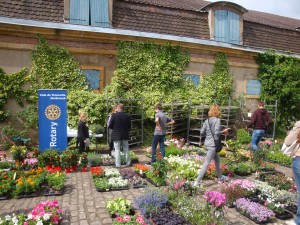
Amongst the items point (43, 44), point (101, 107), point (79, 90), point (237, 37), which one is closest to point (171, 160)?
point (101, 107)

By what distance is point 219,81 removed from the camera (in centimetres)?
1498

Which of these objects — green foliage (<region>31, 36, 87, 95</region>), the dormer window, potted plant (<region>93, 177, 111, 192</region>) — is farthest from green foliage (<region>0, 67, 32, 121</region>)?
the dormer window

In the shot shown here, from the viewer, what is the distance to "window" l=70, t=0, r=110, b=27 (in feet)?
39.0

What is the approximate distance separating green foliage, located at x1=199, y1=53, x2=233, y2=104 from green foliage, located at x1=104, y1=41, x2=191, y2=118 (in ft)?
4.18

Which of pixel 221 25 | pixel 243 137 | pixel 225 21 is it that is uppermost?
pixel 225 21

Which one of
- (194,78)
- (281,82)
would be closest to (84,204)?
(194,78)

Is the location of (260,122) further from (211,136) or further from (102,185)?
(102,185)

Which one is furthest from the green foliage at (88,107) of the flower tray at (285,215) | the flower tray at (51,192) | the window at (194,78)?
the flower tray at (285,215)

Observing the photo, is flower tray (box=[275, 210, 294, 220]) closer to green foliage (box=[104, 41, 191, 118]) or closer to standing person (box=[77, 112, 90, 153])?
standing person (box=[77, 112, 90, 153])

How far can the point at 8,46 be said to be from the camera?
10.8m

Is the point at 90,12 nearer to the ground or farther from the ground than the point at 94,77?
farther from the ground

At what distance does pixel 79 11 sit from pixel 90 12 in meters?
0.50

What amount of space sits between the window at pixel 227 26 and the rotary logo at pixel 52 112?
9722 mm

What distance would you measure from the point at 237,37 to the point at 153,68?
587cm
